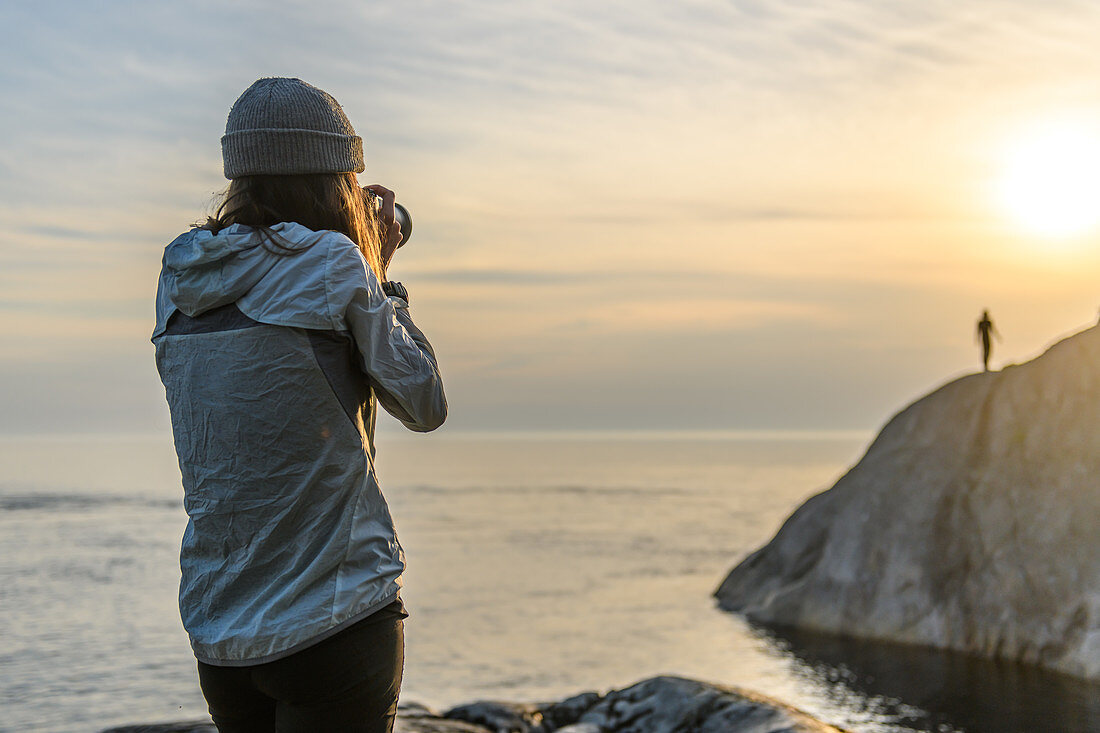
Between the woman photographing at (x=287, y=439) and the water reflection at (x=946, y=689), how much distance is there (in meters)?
10.3

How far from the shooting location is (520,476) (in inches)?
3556

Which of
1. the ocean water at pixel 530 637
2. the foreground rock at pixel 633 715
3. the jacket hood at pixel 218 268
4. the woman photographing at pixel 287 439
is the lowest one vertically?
the ocean water at pixel 530 637

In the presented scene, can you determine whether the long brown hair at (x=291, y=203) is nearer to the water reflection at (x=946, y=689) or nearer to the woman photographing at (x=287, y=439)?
the woman photographing at (x=287, y=439)

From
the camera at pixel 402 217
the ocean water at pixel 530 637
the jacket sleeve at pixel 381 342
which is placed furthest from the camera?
the ocean water at pixel 530 637

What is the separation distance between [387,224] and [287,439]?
0.67m

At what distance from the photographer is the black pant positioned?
203 centimetres

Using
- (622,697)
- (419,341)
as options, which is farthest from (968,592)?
(419,341)

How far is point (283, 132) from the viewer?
2135 millimetres

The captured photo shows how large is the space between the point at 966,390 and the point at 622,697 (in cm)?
967

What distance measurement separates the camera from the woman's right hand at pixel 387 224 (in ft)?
8.05

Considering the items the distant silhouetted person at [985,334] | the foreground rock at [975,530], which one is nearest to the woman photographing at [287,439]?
the foreground rock at [975,530]

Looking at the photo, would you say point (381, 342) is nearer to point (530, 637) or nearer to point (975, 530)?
point (975, 530)

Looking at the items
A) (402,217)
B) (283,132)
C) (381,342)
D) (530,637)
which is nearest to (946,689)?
(530,637)

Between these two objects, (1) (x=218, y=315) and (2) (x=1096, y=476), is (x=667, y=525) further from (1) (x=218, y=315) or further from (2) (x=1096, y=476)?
(1) (x=218, y=315)
